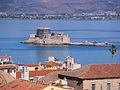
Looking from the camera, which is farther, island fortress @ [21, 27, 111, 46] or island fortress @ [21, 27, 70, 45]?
island fortress @ [21, 27, 70, 45]

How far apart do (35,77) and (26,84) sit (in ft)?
39.3

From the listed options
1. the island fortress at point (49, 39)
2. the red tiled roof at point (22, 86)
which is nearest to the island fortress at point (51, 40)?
the island fortress at point (49, 39)

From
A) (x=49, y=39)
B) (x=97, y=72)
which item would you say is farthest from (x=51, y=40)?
(x=97, y=72)

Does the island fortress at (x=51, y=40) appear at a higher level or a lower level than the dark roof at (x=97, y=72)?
lower

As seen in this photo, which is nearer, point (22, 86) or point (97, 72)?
point (22, 86)

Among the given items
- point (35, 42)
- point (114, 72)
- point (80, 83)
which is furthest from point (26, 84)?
point (35, 42)

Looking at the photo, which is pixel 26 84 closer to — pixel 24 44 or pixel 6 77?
pixel 6 77

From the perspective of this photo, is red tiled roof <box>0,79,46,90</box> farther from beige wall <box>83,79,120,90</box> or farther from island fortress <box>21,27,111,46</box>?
island fortress <box>21,27,111,46</box>

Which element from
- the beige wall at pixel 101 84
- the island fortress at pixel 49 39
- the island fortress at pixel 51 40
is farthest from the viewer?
the island fortress at pixel 49 39

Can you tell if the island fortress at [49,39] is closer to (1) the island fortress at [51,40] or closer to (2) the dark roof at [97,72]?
(1) the island fortress at [51,40]

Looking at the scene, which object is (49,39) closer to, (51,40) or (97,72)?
(51,40)

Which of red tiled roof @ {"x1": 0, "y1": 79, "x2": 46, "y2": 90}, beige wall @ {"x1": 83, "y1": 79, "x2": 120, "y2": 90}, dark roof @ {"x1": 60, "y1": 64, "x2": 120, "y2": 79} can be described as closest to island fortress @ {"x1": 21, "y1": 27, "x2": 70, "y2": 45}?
dark roof @ {"x1": 60, "y1": 64, "x2": 120, "y2": 79}

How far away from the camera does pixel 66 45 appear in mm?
100875

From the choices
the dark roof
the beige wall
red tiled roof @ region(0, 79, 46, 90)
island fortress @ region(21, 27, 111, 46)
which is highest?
red tiled roof @ region(0, 79, 46, 90)
